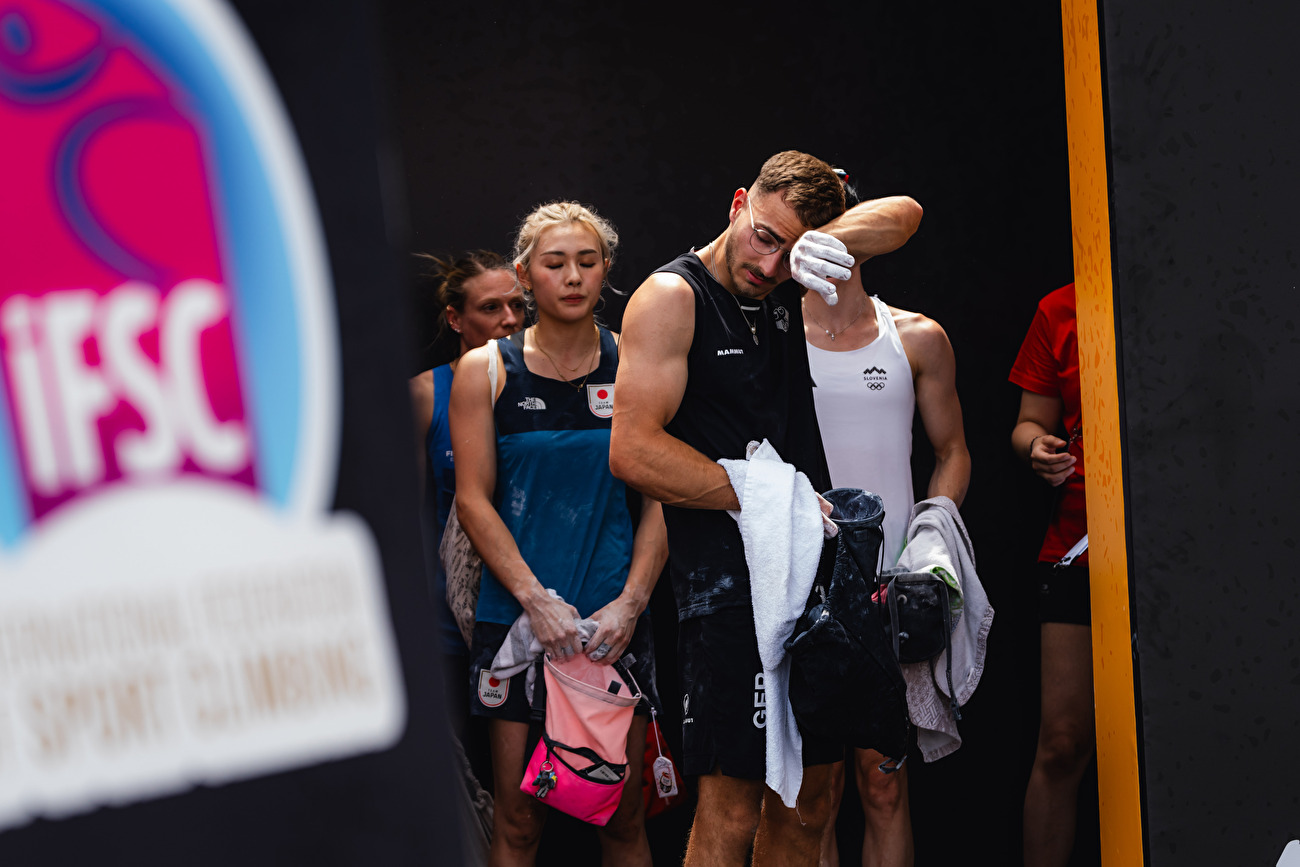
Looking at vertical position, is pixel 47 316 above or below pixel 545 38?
below

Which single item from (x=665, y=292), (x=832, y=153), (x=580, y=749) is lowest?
(x=580, y=749)

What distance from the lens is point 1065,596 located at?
3.28 m

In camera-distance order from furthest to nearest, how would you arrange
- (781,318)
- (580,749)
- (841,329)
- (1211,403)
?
(841,329), (580,749), (781,318), (1211,403)

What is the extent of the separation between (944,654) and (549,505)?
116cm

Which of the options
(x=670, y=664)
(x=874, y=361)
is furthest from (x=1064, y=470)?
(x=670, y=664)

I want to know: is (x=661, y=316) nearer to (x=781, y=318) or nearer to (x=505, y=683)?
(x=781, y=318)

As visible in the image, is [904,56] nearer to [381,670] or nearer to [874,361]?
[874,361]

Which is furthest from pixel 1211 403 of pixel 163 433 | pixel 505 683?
pixel 163 433

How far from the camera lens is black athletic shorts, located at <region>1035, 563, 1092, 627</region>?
128 inches

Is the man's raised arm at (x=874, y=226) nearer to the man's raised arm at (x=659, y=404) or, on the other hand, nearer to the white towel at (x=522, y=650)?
the man's raised arm at (x=659, y=404)

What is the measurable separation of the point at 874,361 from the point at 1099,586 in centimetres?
101

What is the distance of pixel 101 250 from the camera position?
109 cm

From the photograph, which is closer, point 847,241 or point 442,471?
point 847,241

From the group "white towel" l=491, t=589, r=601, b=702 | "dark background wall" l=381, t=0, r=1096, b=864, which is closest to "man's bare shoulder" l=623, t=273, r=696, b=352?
"white towel" l=491, t=589, r=601, b=702
